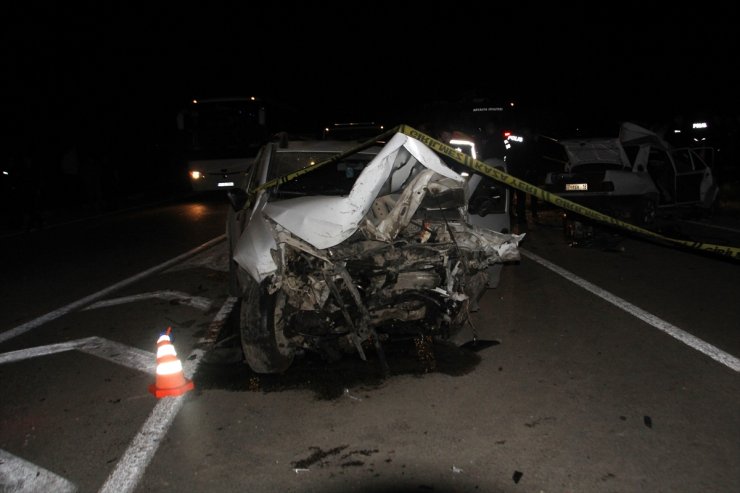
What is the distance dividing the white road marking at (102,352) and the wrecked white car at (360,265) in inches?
46.1

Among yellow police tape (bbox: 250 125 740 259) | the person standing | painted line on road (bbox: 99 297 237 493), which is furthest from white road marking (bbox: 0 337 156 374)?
the person standing

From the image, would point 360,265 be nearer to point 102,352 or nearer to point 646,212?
point 102,352

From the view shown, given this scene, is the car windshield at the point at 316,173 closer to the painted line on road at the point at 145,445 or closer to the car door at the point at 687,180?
the painted line on road at the point at 145,445

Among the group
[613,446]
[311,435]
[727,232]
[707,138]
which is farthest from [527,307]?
[707,138]

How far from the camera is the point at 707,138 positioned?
66.6 ft

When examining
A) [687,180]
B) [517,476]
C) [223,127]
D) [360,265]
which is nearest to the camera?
[517,476]

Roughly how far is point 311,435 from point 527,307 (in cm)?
363

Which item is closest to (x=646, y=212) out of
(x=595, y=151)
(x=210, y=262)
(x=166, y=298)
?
(x=595, y=151)

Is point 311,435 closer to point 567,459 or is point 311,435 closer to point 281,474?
point 281,474

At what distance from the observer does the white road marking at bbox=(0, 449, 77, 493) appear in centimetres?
351

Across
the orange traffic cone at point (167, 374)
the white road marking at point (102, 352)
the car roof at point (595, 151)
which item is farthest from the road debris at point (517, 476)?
the car roof at point (595, 151)

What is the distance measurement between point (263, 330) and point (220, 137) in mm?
16188

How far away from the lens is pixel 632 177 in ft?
35.1

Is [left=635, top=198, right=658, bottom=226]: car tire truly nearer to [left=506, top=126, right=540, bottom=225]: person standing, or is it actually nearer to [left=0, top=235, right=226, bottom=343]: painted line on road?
[left=506, top=126, right=540, bottom=225]: person standing
